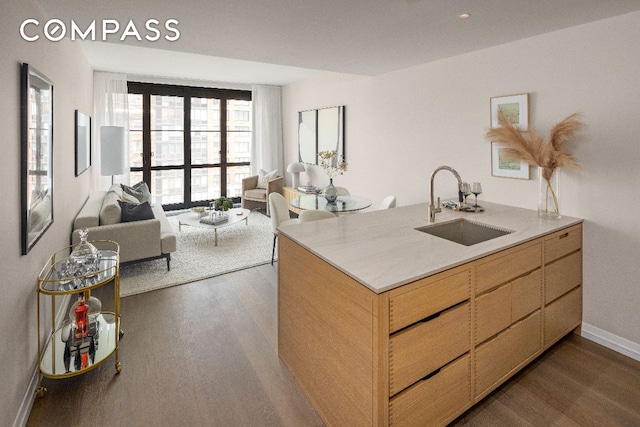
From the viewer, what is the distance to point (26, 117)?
1966 mm

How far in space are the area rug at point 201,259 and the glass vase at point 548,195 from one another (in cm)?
288

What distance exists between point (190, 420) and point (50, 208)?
6.12 ft

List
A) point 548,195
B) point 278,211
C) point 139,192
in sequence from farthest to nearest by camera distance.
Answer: point 139,192 < point 278,211 < point 548,195

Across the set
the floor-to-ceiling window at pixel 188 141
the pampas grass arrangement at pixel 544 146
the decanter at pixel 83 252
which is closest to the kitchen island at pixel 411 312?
the pampas grass arrangement at pixel 544 146

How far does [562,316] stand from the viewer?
2.43 meters

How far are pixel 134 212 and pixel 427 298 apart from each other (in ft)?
10.9

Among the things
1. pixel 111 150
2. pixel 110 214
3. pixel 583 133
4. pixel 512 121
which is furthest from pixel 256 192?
pixel 583 133

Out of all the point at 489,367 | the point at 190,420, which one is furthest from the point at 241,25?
the point at 489,367

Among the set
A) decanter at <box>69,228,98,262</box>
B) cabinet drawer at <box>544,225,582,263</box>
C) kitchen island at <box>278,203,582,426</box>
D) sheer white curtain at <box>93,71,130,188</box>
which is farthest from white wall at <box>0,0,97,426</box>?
sheer white curtain at <box>93,71,130,188</box>

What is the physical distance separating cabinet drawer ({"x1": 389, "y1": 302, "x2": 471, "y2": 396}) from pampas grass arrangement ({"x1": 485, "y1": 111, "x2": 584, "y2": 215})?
4.76 feet

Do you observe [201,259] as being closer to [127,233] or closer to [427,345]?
Answer: [127,233]

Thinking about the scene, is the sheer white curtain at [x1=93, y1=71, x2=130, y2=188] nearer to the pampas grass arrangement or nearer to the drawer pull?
the pampas grass arrangement

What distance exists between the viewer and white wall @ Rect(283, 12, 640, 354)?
7.59 feet

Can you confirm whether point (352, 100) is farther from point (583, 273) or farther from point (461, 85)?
point (583, 273)
